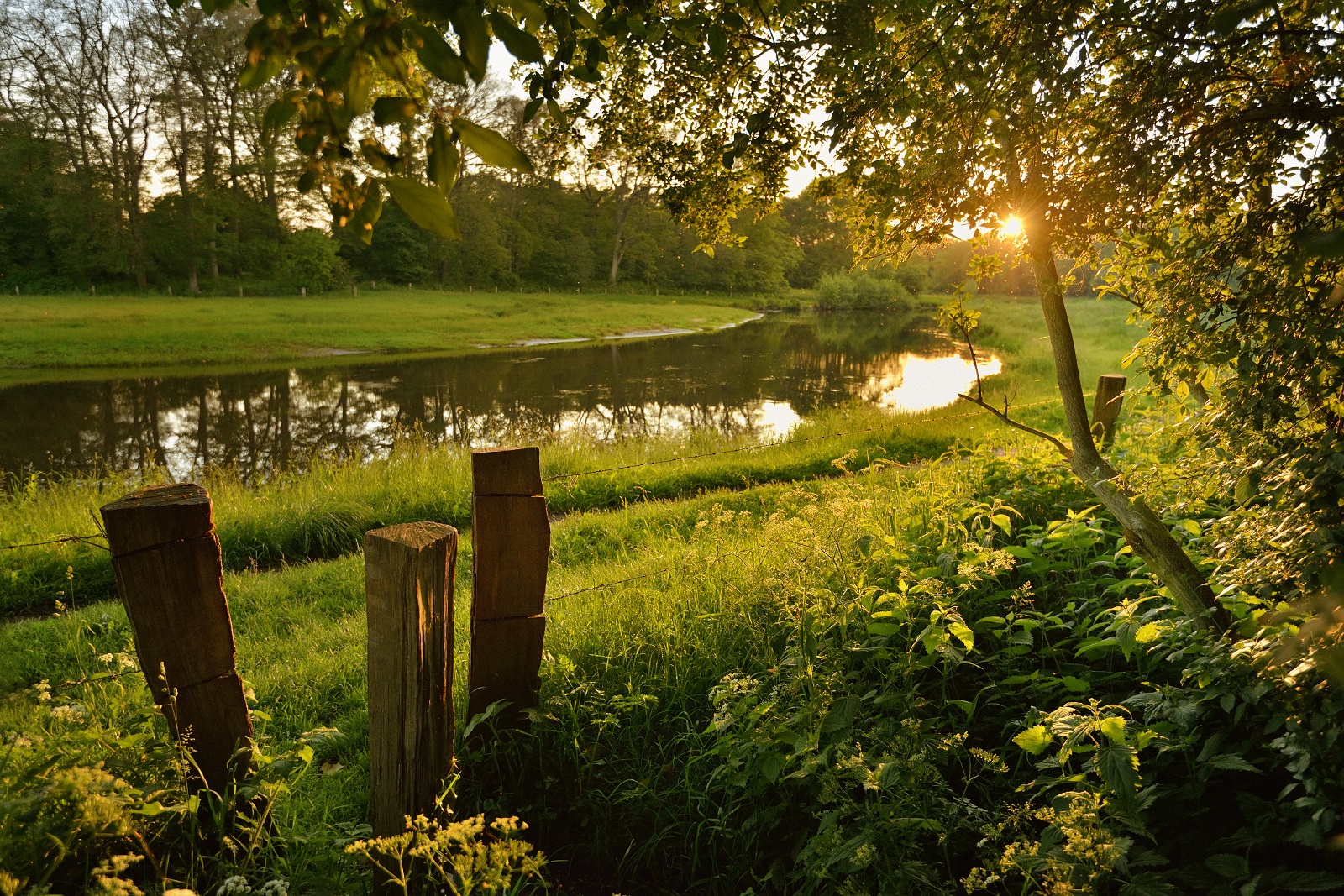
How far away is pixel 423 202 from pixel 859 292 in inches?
2811

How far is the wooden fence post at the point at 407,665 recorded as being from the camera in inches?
102

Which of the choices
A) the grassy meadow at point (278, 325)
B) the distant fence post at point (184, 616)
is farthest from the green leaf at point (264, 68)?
the grassy meadow at point (278, 325)

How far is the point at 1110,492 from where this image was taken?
2883mm

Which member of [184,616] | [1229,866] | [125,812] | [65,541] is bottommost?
[1229,866]

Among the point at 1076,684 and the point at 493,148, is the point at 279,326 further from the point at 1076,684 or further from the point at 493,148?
the point at 493,148

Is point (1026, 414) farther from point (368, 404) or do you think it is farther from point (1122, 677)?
point (368, 404)

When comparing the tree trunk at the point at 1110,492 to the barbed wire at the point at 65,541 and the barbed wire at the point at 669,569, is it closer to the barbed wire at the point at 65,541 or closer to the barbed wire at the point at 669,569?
the barbed wire at the point at 669,569

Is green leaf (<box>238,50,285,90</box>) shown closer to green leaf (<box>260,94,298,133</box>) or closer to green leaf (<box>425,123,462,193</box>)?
green leaf (<box>260,94,298,133</box>)

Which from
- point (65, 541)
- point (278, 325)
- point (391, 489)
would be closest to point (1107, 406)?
point (391, 489)

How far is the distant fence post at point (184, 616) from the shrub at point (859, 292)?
2722 inches

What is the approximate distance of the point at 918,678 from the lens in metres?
3.17

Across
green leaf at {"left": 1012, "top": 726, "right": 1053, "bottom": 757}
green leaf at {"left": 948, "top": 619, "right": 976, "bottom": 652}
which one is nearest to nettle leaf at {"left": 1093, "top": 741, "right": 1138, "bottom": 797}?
green leaf at {"left": 1012, "top": 726, "right": 1053, "bottom": 757}

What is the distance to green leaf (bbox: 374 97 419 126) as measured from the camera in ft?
3.99

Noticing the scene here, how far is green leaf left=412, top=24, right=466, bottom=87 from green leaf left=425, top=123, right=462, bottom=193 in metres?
0.08
